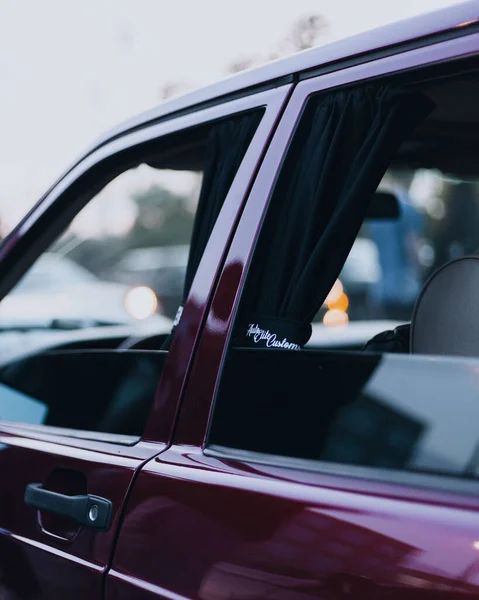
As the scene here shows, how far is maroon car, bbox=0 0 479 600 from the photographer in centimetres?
125

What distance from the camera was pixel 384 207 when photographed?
10.6 ft

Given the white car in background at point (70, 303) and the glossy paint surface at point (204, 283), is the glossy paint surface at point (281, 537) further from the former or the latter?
the white car in background at point (70, 303)

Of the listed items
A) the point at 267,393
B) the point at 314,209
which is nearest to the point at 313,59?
the point at 314,209

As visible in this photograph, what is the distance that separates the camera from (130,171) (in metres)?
2.24

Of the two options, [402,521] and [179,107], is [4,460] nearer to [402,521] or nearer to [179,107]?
[179,107]

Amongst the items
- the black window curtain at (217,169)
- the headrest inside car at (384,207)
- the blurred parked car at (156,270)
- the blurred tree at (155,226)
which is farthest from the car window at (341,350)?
the blurred tree at (155,226)

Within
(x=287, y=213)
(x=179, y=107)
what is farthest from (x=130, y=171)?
(x=287, y=213)

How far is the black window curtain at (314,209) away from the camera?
168 centimetres

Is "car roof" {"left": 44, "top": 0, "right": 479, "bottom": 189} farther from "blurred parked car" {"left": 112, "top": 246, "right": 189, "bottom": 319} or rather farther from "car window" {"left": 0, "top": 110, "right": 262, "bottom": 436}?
"blurred parked car" {"left": 112, "top": 246, "right": 189, "bottom": 319}

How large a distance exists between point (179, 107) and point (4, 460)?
35.4 inches

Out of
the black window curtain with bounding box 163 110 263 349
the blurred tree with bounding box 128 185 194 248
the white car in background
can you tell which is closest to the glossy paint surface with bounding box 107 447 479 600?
the black window curtain with bounding box 163 110 263 349

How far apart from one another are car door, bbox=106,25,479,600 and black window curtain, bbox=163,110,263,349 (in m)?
0.16

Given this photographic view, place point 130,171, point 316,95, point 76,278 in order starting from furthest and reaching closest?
point 76,278 < point 130,171 < point 316,95

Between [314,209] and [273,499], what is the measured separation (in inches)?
23.7
